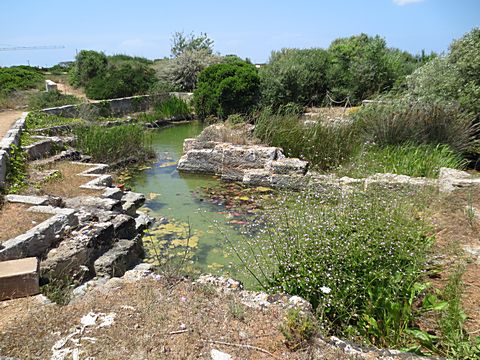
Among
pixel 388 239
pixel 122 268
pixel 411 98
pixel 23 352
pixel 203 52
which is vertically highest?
pixel 203 52

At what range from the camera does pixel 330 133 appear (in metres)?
8.70

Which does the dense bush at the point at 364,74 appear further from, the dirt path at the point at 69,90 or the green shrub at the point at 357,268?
the green shrub at the point at 357,268

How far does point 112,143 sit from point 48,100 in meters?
6.82

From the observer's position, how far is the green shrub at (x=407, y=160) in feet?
22.4

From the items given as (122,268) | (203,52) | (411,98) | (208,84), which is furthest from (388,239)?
(203,52)

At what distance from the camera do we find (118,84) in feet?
58.7

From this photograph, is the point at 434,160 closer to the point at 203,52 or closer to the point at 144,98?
the point at 144,98

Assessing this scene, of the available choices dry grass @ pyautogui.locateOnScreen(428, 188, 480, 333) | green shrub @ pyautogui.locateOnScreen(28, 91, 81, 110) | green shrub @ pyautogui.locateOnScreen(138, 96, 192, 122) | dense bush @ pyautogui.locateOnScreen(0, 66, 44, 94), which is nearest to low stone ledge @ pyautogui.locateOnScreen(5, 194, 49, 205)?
dry grass @ pyautogui.locateOnScreen(428, 188, 480, 333)

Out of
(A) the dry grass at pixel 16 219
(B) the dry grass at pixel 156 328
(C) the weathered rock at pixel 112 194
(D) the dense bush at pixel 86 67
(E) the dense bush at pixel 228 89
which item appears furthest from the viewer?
(D) the dense bush at pixel 86 67

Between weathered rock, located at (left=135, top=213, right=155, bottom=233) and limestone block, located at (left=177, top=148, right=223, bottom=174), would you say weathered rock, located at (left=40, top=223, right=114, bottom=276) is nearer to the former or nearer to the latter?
weathered rock, located at (left=135, top=213, right=155, bottom=233)

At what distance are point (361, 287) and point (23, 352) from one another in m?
2.48

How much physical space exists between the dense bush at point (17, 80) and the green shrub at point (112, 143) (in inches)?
352

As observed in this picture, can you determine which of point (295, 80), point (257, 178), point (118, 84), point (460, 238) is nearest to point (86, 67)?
point (118, 84)

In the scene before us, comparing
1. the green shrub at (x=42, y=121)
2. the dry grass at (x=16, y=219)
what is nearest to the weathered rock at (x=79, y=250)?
the dry grass at (x=16, y=219)
